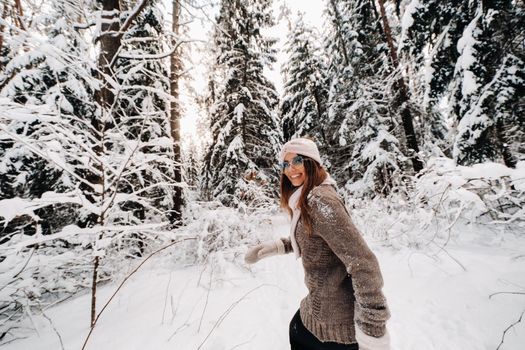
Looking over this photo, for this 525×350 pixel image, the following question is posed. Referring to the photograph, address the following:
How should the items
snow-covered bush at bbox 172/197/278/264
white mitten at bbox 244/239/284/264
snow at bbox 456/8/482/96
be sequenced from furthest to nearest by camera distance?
snow-covered bush at bbox 172/197/278/264 < snow at bbox 456/8/482/96 < white mitten at bbox 244/239/284/264

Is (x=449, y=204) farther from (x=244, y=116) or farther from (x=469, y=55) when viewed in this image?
(x=244, y=116)

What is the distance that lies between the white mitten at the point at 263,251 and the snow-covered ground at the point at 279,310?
116cm

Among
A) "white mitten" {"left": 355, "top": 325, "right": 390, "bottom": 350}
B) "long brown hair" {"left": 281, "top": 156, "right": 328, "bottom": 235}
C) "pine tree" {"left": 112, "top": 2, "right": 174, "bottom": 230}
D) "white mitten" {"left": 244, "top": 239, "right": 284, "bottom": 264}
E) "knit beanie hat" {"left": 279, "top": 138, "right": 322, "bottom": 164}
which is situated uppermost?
"pine tree" {"left": 112, "top": 2, "right": 174, "bottom": 230}

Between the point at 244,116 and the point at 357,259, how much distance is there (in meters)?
12.3

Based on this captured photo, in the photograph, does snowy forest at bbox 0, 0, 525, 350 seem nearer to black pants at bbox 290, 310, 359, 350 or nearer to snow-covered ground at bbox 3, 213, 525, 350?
snow-covered ground at bbox 3, 213, 525, 350

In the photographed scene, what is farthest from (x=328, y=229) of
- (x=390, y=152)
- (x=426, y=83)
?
(x=390, y=152)

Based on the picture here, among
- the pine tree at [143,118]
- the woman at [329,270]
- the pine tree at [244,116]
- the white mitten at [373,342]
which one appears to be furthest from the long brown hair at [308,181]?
the pine tree at [244,116]

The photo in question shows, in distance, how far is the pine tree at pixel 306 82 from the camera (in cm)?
1850

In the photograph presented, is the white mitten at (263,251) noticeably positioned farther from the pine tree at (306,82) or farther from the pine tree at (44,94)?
the pine tree at (306,82)

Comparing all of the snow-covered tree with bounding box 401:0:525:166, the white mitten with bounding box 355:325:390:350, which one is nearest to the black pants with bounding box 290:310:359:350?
the white mitten with bounding box 355:325:390:350

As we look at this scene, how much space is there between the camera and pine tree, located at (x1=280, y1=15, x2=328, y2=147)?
18.5 meters

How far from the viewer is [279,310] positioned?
132 inches

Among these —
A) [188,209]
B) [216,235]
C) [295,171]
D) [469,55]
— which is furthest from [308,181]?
[469,55]

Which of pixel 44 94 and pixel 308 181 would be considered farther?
pixel 44 94
